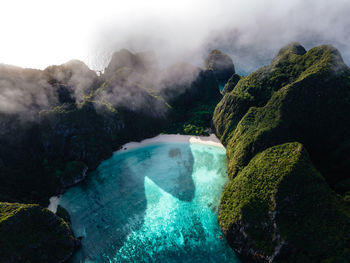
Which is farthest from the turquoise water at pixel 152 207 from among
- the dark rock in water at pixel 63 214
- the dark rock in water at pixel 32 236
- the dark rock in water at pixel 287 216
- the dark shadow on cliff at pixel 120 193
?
the dark rock in water at pixel 287 216

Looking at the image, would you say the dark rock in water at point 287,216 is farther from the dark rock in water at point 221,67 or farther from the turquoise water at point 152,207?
the dark rock in water at point 221,67

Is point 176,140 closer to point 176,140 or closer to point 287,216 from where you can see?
point 176,140

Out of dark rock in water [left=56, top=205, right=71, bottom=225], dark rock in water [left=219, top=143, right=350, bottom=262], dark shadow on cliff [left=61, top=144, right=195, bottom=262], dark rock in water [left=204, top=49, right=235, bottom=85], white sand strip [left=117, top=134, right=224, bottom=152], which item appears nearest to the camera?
dark rock in water [left=219, top=143, right=350, bottom=262]

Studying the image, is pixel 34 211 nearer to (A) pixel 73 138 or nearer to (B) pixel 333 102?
(A) pixel 73 138

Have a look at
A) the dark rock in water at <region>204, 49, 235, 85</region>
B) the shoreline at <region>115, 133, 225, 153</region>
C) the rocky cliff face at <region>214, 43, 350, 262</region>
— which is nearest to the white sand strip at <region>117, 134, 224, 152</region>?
the shoreline at <region>115, 133, 225, 153</region>

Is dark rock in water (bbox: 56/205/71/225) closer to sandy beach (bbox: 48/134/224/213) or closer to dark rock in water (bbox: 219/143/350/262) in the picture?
sandy beach (bbox: 48/134/224/213)

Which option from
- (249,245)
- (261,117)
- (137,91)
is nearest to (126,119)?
(137,91)
